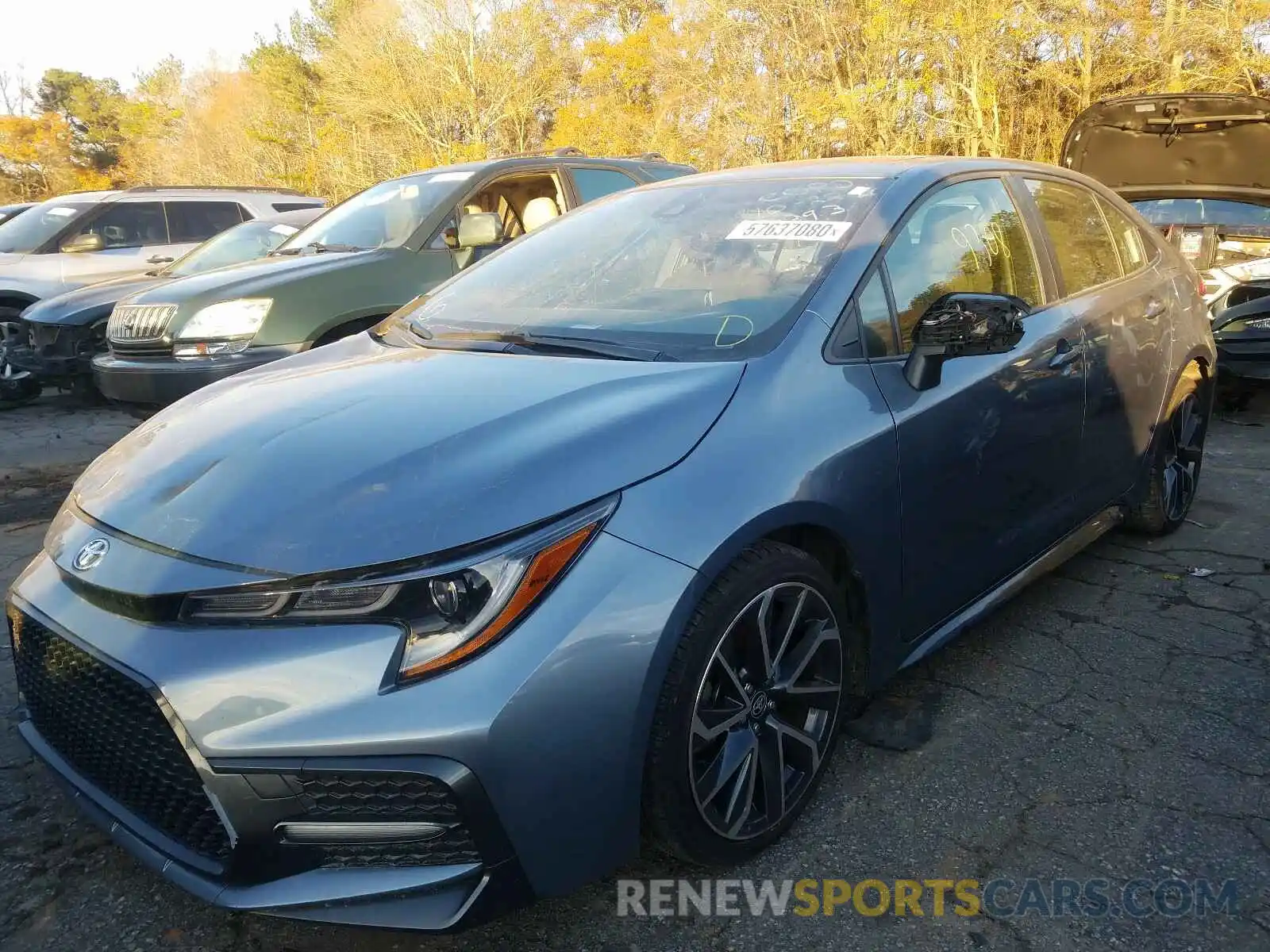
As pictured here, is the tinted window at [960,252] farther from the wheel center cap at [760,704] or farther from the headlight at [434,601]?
the headlight at [434,601]

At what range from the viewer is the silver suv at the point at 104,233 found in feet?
27.9

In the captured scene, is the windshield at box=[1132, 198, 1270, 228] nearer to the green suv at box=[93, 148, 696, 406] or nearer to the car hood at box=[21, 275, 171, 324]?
the green suv at box=[93, 148, 696, 406]

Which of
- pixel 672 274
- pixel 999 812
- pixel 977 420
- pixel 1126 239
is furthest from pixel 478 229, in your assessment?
pixel 999 812

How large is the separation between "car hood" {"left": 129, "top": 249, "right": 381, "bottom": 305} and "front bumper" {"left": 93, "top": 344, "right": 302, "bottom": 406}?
33cm

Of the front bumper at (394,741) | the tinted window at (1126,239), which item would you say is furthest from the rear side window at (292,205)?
Result: the front bumper at (394,741)

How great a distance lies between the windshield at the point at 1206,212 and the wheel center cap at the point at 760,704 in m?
6.07

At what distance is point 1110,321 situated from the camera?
3.32 metres

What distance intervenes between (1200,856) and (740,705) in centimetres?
111

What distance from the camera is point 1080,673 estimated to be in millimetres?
2949

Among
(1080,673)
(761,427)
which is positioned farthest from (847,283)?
(1080,673)

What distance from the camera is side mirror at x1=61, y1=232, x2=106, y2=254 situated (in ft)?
27.8

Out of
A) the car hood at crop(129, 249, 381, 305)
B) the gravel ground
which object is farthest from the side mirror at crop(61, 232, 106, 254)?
the gravel ground

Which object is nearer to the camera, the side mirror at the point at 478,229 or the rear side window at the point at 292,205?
the side mirror at the point at 478,229

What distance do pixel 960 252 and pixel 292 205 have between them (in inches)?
350
